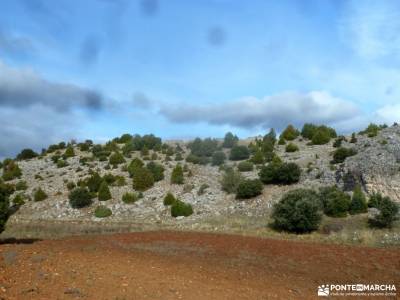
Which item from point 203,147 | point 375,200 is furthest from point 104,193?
point 375,200

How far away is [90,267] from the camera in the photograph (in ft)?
40.4

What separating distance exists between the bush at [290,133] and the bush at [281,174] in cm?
2151

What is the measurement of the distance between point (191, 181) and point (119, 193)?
7.36 metres

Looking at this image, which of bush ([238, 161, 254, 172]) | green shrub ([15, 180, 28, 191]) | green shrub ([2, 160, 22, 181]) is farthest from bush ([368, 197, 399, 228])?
green shrub ([2, 160, 22, 181])

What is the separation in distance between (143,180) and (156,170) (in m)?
3.69

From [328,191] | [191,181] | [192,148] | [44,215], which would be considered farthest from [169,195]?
[192,148]

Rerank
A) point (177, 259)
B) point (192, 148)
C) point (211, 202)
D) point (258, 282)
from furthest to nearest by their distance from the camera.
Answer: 1. point (192, 148)
2. point (211, 202)
3. point (177, 259)
4. point (258, 282)

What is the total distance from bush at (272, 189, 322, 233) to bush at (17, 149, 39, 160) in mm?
48942

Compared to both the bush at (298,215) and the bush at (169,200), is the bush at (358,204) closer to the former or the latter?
the bush at (298,215)

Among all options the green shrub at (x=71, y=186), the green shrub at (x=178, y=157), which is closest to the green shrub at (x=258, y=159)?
the green shrub at (x=178, y=157)

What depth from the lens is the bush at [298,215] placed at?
24984 mm

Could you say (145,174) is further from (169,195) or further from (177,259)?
(177,259)

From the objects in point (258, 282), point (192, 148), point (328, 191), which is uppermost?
point (192, 148)

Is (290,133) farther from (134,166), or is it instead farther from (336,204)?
(336,204)
